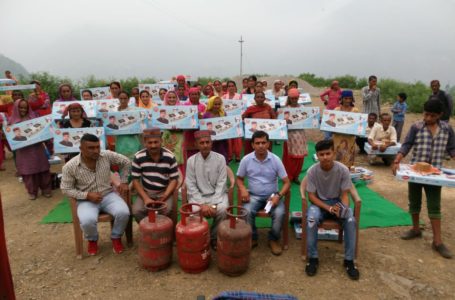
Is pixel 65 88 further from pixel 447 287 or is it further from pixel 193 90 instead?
pixel 447 287

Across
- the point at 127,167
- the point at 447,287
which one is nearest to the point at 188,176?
the point at 127,167

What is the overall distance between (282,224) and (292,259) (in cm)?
44

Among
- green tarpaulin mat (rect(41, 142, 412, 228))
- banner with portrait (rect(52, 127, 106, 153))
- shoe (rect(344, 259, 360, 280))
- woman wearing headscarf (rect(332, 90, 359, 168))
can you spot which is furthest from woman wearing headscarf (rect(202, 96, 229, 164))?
shoe (rect(344, 259, 360, 280))

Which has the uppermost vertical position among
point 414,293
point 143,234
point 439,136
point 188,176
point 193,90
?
point 193,90

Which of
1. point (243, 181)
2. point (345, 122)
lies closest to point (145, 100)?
point (243, 181)

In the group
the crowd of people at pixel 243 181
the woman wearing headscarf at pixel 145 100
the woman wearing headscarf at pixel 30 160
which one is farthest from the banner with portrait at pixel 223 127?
the woman wearing headscarf at pixel 30 160

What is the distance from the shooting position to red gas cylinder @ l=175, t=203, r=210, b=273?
12.0 feet

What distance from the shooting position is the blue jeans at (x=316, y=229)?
148 inches

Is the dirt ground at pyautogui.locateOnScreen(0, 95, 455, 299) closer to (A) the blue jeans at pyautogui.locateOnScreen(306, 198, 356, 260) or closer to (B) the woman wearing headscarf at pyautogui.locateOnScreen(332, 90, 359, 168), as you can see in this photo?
(A) the blue jeans at pyautogui.locateOnScreen(306, 198, 356, 260)

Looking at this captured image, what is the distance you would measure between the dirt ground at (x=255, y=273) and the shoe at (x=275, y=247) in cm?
7

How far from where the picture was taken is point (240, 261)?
3678mm

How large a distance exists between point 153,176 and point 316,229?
2156mm

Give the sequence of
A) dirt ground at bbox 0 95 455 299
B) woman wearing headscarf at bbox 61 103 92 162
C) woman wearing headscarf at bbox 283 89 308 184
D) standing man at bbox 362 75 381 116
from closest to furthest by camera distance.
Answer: dirt ground at bbox 0 95 455 299 → woman wearing headscarf at bbox 61 103 92 162 → woman wearing headscarf at bbox 283 89 308 184 → standing man at bbox 362 75 381 116

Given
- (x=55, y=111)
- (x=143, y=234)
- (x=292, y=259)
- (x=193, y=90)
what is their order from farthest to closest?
(x=55, y=111), (x=193, y=90), (x=292, y=259), (x=143, y=234)
